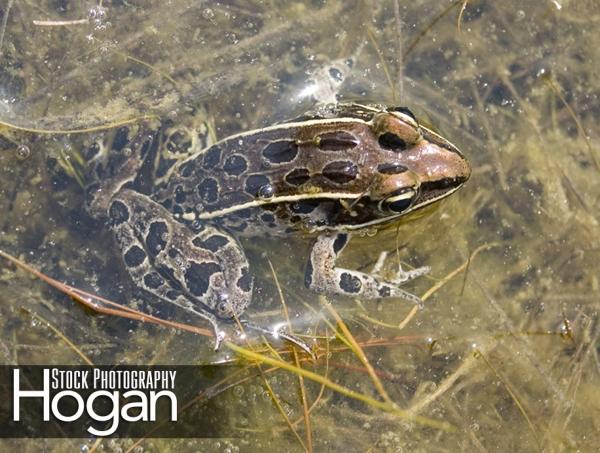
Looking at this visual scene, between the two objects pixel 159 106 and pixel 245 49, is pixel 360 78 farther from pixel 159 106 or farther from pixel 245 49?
pixel 159 106

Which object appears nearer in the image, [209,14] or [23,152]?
[23,152]

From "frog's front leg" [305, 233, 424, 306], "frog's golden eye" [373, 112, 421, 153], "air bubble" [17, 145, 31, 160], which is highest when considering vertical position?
"frog's golden eye" [373, 112, 421, 153]

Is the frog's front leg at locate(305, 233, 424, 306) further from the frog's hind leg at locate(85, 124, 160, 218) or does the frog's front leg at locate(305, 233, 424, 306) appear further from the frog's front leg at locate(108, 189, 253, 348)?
the frog's hind leg at locate(85, 124, 160, 218)

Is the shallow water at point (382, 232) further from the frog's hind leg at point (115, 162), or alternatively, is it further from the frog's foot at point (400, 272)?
the frog's hind leg at point (115, 162)

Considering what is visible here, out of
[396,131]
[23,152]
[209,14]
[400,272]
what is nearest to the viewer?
[396,131]

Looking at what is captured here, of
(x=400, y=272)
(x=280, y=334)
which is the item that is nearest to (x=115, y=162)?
(x=280, y=334)

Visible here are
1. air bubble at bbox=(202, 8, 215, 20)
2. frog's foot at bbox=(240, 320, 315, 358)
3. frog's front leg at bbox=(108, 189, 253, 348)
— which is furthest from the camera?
air bubble at bbox=(202, 8, 215, 20)

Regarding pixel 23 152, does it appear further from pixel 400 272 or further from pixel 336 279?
pixel 400 272

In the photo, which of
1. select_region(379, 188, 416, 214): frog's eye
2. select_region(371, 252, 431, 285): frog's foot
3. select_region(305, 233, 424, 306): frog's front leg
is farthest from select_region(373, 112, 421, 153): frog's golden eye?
select_region(371, 252, 431, 285): frog's foot

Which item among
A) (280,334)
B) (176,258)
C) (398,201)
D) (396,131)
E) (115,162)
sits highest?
(396,131)
